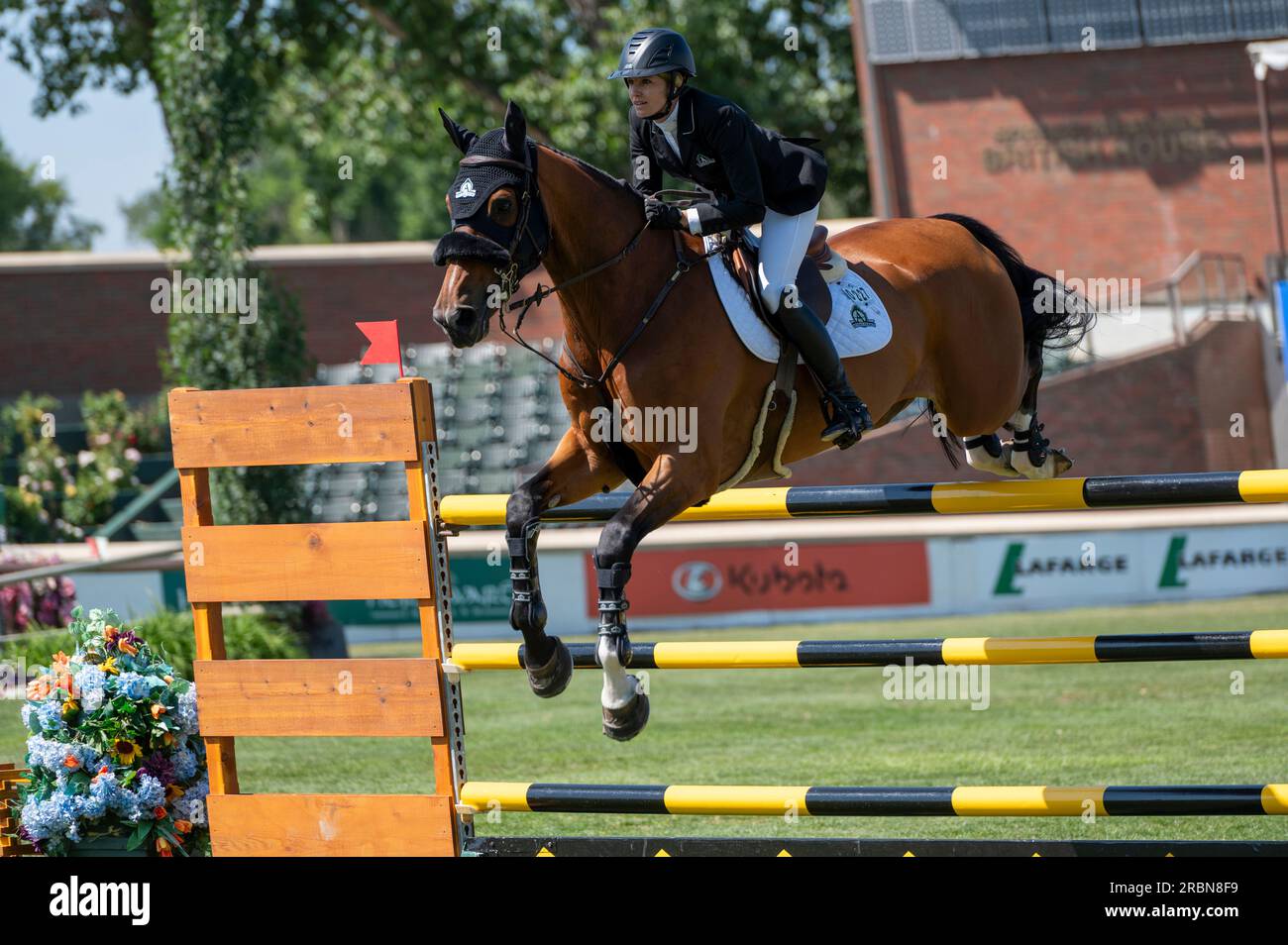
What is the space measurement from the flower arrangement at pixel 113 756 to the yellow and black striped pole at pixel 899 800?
4.33ft

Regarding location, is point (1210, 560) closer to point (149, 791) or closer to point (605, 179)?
point (605, 179)

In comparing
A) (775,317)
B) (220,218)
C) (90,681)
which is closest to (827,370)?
(775,317)

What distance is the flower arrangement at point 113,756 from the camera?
5.65m

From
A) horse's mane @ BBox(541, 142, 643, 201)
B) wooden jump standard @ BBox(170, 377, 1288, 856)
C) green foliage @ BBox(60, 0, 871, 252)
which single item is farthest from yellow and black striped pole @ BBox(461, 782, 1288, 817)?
green foliage @ BBox(60, 0, 871, 252)

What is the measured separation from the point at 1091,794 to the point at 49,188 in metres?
55.9

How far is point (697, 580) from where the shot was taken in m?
17.7

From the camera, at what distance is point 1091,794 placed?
4.71 metres

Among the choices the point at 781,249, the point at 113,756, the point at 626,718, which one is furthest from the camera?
the point at 113,756

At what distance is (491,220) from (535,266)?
41 centimetres

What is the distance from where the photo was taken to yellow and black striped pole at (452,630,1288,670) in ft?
15.2

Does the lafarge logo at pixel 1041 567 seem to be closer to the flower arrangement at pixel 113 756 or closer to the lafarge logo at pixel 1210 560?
the lafarge logo at pixel 1210 560

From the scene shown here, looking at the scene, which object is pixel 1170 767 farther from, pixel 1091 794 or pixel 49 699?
pixel 49 699
